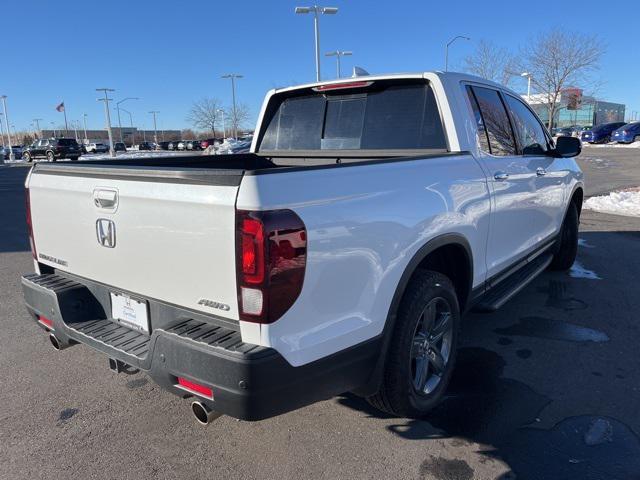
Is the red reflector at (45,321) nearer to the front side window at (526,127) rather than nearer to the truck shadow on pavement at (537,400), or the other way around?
the truck shadow on pavement at (537,400)

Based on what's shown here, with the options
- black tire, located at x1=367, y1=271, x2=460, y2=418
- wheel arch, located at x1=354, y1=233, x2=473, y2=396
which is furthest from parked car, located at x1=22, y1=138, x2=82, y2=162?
black tire, located at x1=367, y1=271, x2=460, y2=418

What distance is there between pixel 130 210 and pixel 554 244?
14.6 feet

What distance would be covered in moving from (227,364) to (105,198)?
1.11m

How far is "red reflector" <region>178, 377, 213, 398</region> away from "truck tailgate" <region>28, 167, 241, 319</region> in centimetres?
31

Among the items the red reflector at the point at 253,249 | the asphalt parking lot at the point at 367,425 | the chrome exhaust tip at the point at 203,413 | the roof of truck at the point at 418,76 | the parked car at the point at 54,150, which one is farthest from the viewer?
the parked car at the point at 54,150

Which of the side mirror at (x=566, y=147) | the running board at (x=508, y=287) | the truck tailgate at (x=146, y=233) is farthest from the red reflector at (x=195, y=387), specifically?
the side mirror at (x=566, y=147)

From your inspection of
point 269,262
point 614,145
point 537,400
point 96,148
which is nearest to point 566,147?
point 537,400

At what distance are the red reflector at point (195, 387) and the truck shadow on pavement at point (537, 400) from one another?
3.92 ft

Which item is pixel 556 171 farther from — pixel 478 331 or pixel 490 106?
pixel 478 331

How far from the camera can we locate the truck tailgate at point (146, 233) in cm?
210

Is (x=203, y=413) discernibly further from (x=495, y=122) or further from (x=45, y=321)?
(x=495, y=122)

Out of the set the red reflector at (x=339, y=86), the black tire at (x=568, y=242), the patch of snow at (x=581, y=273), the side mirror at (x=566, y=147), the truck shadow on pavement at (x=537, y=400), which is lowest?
the patch of snow at (x=581, y=273)

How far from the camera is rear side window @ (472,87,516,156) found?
3.80 meters

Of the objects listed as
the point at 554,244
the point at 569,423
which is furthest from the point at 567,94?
the point at 569,423
